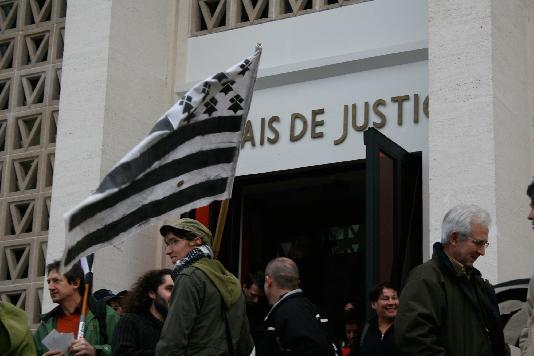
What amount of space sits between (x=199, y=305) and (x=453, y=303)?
1.57m

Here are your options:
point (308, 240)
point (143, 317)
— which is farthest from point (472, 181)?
point (308, 240)

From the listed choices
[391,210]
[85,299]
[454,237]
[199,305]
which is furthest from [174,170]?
[391,210]

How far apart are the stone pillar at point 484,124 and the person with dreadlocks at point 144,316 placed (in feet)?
9.38

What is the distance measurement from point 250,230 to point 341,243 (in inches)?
69.9

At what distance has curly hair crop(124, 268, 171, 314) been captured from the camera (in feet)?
28.5

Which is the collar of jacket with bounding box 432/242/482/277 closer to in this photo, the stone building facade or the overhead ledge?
the stone building facade

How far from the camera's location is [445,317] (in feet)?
22.7

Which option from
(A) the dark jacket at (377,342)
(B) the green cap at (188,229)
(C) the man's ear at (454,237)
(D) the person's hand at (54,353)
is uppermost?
(B) the green cap at (188,229)

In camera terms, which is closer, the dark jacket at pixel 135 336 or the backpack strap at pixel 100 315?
the dark jacket at pixel 135 336

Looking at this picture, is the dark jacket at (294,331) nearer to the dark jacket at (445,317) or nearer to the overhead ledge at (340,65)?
the dark jacket at (445,317)

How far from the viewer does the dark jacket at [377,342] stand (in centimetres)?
913

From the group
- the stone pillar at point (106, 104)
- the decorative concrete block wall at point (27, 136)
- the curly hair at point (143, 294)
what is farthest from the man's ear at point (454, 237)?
the decorative concrete block wall at point (27, 136)

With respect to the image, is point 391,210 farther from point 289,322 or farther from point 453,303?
point 453,303

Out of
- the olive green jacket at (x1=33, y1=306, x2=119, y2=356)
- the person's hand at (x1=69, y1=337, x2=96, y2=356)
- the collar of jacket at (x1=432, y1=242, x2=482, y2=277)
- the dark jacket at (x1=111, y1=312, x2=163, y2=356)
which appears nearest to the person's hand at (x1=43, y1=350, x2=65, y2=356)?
the person's hand at (x1=69, y1=337, x2=96, y2=356)
